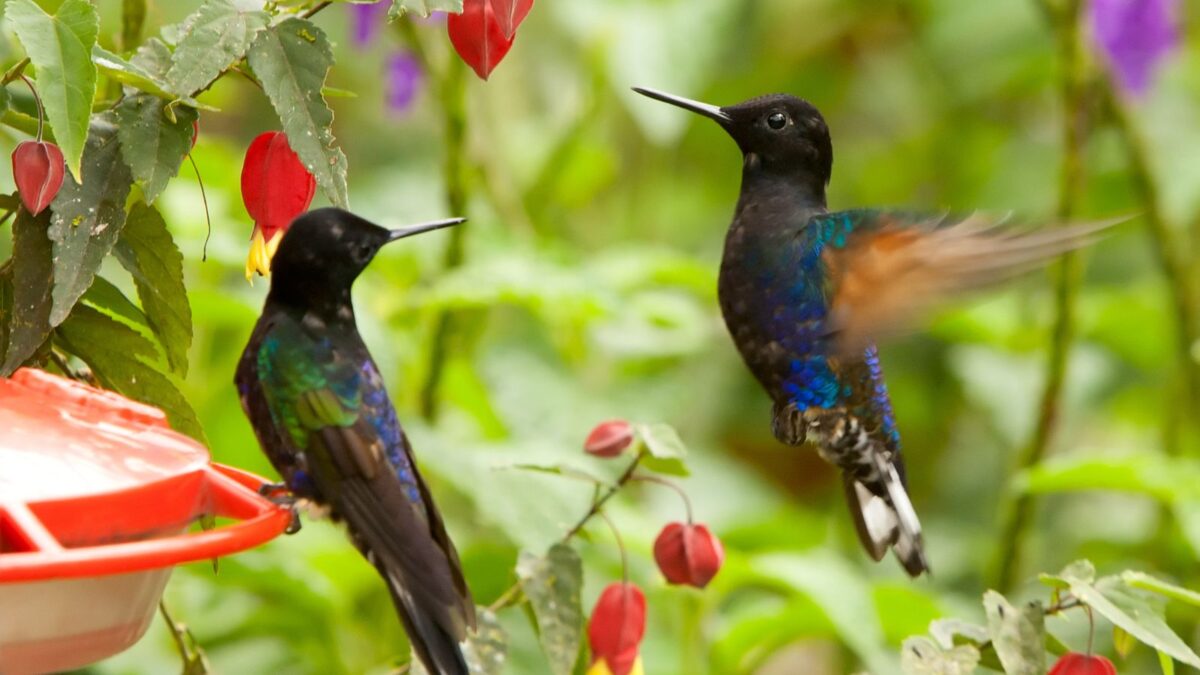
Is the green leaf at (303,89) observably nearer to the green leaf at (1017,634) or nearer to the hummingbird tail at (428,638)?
the hummingbird tail at (428,638)

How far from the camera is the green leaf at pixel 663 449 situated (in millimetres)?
1353

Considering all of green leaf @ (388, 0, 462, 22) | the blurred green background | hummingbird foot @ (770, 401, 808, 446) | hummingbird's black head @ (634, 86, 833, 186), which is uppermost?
green leaf @ (388, 0, 462, 22)

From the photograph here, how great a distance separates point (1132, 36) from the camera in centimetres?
298

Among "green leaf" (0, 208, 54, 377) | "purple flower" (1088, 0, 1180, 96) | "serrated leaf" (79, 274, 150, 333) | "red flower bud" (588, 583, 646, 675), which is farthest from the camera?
"purple flower" (1088, 0, 1180, 96)

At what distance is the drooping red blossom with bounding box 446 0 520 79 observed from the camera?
1.20 meters

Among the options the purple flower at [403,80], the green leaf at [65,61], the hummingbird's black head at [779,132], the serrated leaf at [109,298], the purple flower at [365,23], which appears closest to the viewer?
the green leaf at [65,61]

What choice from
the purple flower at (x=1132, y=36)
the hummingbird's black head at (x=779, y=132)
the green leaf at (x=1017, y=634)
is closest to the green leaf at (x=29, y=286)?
the hummingbird's black head at (x=779, y=132)

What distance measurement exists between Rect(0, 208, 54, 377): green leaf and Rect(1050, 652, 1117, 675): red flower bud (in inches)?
32.6

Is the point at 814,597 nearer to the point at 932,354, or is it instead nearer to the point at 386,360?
the point at 386,360

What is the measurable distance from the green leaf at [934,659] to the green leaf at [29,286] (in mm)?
720

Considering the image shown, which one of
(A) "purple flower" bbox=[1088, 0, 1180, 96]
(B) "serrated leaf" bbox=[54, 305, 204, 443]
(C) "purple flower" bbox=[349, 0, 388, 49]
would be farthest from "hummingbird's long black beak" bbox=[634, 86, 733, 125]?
(A) "purple flower" bbox=[1088, 0, 1180, 96]

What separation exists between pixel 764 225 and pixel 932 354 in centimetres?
272

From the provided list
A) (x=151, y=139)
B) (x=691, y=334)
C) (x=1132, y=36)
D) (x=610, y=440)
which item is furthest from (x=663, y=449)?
(x=1132, y=36)

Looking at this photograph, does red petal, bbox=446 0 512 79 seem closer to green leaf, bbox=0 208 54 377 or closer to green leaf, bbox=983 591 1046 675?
green leaf, bbox=0 208 54 377
